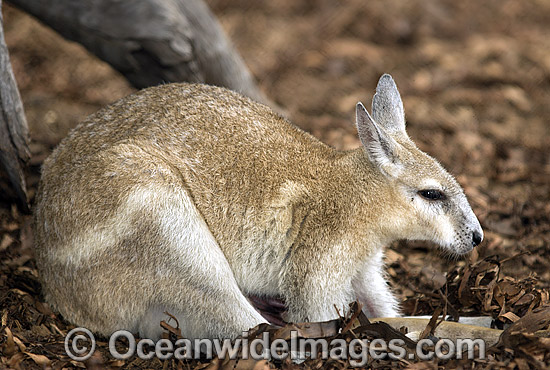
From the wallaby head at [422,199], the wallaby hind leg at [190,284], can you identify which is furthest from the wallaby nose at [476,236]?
the wallaby hind leg at [190,284]

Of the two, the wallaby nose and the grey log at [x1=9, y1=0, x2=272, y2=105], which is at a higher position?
the grey log at [x1=9, y1=0, x2=272, y2=105]

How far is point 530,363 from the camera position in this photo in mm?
4227

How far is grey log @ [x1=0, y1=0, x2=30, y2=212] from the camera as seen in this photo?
570 cm

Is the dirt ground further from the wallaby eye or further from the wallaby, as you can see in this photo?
the wallaby eye

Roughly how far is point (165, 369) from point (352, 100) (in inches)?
222

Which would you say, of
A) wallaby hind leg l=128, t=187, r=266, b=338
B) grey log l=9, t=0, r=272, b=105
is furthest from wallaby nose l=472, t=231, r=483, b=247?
grey log l=9, t=0, r=272, b=105

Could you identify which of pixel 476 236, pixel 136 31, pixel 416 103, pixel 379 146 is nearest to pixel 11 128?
pixel 136 31

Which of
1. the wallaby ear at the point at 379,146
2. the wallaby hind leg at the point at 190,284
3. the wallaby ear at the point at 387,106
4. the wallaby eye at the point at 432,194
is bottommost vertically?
the wallaby hind leg at the point at 190,284

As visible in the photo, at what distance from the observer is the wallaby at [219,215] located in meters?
4.59

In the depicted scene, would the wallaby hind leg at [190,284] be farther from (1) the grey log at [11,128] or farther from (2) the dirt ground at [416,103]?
(1) the grey log at [11,128]

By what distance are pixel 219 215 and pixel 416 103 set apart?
503 cm

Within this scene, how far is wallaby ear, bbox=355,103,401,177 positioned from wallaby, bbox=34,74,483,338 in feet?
0.03

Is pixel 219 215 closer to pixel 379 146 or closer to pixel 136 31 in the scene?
Answer: pixel 379 146

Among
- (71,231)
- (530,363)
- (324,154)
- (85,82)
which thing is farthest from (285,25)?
(530,363)
